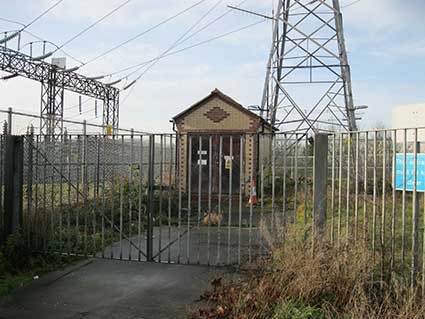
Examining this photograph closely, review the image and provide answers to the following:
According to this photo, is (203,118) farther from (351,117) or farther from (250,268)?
(250,268)

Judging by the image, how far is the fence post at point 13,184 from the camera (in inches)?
277

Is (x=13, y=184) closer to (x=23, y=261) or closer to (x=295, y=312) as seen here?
(x=23, y=261)

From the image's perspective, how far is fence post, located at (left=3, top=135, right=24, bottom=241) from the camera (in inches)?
277

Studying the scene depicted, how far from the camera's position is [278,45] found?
17.7 metres

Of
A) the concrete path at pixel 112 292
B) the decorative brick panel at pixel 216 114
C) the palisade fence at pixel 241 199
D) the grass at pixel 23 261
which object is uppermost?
the decorative brick panel at pixel 216 114

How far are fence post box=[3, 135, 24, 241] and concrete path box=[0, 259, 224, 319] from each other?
4.35ft

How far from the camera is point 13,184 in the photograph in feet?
23.3

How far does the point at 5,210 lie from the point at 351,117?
13330 millimetres

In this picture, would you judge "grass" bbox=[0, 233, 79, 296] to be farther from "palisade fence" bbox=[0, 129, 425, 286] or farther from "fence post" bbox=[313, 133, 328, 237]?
"fence post" bbox=[313, 133, 328, 237]

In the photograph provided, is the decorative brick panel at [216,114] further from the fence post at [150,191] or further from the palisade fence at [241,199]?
the fence post at [150,191]

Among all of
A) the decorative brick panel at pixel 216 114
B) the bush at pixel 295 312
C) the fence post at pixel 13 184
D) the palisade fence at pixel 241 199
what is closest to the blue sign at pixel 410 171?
the palisade fence at pixel 241 199

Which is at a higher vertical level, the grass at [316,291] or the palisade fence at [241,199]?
the palisade fence at [241,199]

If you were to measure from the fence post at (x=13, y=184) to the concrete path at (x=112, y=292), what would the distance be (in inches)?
52.3

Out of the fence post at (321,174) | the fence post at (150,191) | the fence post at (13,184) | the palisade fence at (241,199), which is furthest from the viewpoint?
the fence post at (13,184)
